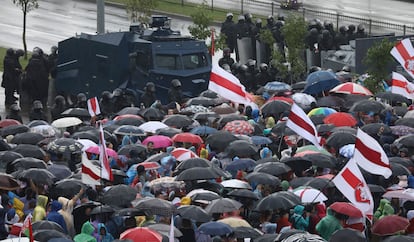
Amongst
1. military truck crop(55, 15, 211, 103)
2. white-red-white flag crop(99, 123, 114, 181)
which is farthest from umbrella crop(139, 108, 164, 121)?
white-red-white flag crop(99, 123, 114, 181)

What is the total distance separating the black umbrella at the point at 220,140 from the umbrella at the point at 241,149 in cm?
67

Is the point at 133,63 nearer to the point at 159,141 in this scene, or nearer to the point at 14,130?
the point at 14,130

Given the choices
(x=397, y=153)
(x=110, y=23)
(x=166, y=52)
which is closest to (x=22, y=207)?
(x=397, y=153)

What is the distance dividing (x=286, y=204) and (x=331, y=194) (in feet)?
7.73

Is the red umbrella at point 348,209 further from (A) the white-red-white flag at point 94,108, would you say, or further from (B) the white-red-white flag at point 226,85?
(A) the white-red-white flag at point 94,108

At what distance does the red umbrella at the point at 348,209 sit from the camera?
22.1 m

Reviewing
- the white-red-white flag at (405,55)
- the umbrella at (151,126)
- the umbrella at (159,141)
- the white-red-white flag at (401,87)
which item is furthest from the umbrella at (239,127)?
the white-red-white flag at (405,55)

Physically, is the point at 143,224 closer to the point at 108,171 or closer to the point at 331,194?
the point at 108,171

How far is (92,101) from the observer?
32.2 metres

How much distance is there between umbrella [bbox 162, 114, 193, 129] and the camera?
30203mm

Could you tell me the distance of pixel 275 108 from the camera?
31422mm

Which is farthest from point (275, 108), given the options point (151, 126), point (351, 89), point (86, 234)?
point (86, 234)

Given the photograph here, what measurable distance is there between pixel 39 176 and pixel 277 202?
13.4 feet

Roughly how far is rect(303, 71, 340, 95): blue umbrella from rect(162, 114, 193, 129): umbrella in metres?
4.81
